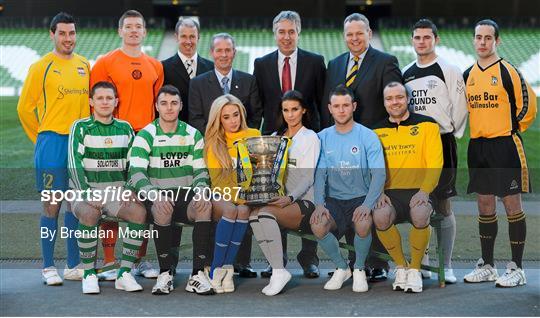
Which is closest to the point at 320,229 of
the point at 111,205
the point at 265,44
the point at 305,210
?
the point at 305,210

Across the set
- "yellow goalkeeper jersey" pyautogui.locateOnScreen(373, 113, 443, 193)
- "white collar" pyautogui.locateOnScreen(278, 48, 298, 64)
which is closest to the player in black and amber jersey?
"yellow goalkeeper jersey" pyautogui.locateOnScreen(373, 113, 443, 193)

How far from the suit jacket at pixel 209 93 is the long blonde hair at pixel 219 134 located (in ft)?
1.23

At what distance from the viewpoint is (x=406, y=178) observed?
6.20m

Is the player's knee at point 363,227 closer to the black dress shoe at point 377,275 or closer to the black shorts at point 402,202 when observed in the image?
the black shorts at point 402,202

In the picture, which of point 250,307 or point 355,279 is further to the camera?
point 355,279

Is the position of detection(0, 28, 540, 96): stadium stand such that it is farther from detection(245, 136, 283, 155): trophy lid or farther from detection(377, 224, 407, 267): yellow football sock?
detection(377, 224, 407, 267): yellow football sock

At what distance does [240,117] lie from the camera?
20.4 feet

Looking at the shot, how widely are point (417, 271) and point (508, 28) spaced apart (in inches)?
1036

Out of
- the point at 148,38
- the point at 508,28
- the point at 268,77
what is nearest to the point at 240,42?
the point at 148,38

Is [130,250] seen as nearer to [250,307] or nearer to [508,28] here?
[250,307]

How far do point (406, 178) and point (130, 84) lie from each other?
210 centimetres

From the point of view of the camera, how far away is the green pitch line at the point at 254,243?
7.77 m

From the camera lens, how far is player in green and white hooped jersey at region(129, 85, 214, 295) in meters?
6.00

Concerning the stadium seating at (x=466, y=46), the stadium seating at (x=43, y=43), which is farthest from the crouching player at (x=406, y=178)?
the stadium seating at (x=43, y=43)
